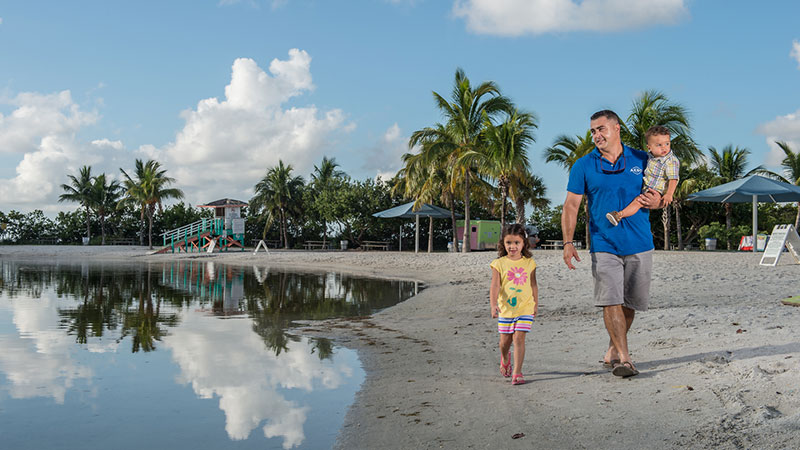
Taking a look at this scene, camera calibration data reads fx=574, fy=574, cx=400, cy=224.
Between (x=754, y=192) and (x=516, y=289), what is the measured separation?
16523mm

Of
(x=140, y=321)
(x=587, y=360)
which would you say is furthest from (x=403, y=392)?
(x=140, y=321)

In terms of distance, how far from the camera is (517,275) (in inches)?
163

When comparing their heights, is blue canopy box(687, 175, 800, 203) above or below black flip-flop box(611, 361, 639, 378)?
above

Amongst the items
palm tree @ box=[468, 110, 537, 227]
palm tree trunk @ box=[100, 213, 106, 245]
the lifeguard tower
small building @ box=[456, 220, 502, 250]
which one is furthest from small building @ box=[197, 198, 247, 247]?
palm tree @ box=[468, 110, 537, 227]

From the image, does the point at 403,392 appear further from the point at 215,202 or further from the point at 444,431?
the point at 215,202

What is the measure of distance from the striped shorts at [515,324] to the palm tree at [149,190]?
1525 inches

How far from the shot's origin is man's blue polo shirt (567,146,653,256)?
3.88 metres

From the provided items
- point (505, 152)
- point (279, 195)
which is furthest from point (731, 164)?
point (279, 195)

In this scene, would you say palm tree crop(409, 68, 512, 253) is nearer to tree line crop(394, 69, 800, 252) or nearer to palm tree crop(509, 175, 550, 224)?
tree line crop(394, 69, 800, 252)

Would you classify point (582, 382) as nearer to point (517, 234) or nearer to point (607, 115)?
point (517, 234)

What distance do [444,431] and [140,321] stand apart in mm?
6591

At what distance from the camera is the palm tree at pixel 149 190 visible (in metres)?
39.9

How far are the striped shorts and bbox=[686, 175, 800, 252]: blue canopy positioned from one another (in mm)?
15853

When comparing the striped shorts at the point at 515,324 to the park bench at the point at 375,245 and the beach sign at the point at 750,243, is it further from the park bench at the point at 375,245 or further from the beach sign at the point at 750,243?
the park bench at the point at 375,245
